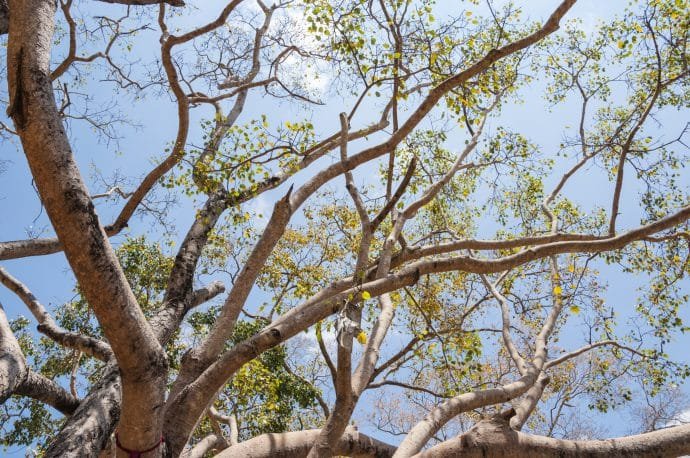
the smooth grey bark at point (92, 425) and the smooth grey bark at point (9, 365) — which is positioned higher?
the smooth grey bark at point (9, 365)

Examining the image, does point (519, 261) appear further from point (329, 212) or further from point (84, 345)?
point (329, 212)

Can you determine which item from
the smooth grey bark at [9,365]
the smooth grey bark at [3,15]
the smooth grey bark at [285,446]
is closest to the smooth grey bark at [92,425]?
the smooth grey bark at [9,365]

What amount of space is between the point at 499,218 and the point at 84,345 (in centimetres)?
635

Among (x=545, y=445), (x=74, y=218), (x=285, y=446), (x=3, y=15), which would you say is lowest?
(x=545, y=445)

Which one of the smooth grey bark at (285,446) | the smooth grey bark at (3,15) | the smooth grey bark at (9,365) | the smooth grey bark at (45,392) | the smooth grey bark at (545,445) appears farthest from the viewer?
the smooth grey bark at (45,392)

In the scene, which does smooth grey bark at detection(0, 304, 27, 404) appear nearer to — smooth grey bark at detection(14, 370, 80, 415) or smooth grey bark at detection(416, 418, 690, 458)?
smooth grey bark at detection(14, 370, 80, 415)

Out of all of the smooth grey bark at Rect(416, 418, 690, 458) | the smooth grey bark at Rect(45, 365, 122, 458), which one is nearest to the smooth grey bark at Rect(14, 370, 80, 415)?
the smooth grey bark at Rect(45, 365, 122, 458)

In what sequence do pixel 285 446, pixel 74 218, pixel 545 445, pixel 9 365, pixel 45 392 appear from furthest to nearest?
1. pixel 45 392
2. pixel 285 446
3. pixel 9 365
4. pixel 545 445
5. pixel 74 218

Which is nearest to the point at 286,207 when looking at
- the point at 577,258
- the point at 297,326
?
the point at 297,326

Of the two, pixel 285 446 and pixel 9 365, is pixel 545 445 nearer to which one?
pixel 285 446

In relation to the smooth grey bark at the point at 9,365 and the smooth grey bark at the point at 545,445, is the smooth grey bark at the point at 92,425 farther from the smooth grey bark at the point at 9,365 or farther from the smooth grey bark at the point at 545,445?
the smooth grey bark at the point at 545,445

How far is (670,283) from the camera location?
6895 millimetres

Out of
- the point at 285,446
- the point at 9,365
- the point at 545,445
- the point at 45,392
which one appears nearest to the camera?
the point at 545,445

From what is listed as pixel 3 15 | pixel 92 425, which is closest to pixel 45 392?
→ pixel 92 425
